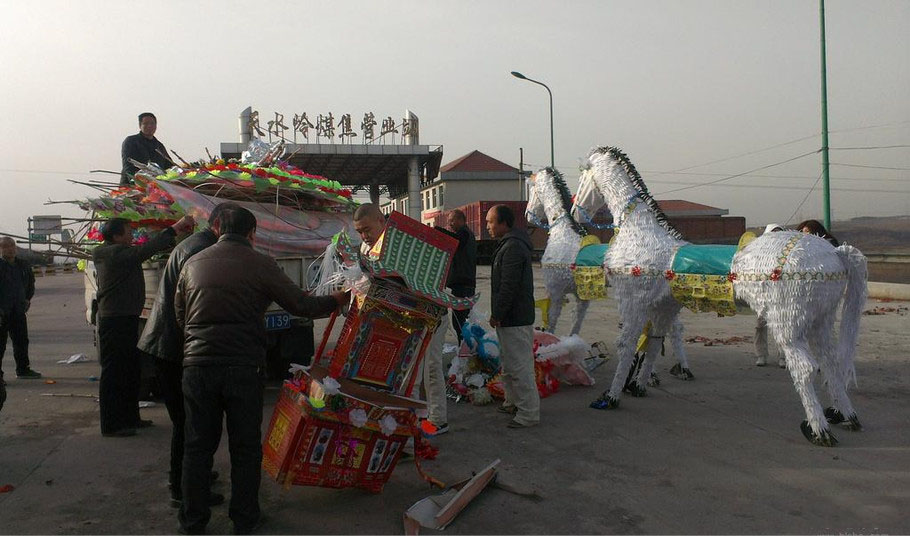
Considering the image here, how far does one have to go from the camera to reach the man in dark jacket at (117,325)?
4781mm

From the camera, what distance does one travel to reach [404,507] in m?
3.51

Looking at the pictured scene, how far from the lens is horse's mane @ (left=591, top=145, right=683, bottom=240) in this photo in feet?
18.2

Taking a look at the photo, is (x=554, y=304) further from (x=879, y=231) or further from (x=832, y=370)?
(x=879, y=231)

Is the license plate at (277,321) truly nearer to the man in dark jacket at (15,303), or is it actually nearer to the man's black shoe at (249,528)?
the man's black shoe at (249,528)

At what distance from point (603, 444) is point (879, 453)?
187cm

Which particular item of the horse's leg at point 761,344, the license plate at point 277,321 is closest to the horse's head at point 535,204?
the horse's leg at point 761,344

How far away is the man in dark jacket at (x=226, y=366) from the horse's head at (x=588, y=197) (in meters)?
3.82

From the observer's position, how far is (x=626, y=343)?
213 inches

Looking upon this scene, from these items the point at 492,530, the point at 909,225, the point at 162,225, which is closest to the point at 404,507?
the point at 492,530

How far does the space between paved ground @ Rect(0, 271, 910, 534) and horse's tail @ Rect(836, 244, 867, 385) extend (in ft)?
1.95

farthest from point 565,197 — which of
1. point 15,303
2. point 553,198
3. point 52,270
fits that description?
point 52,270

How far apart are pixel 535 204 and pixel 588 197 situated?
6.18 ft

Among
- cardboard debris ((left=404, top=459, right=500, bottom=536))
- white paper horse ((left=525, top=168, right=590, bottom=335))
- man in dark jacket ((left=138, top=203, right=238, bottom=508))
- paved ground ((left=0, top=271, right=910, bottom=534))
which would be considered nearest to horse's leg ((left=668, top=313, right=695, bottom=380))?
paved ground ((left=0, top=271, right=910, bottom=534))

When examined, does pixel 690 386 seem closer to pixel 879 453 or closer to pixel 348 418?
pixel 879 453
